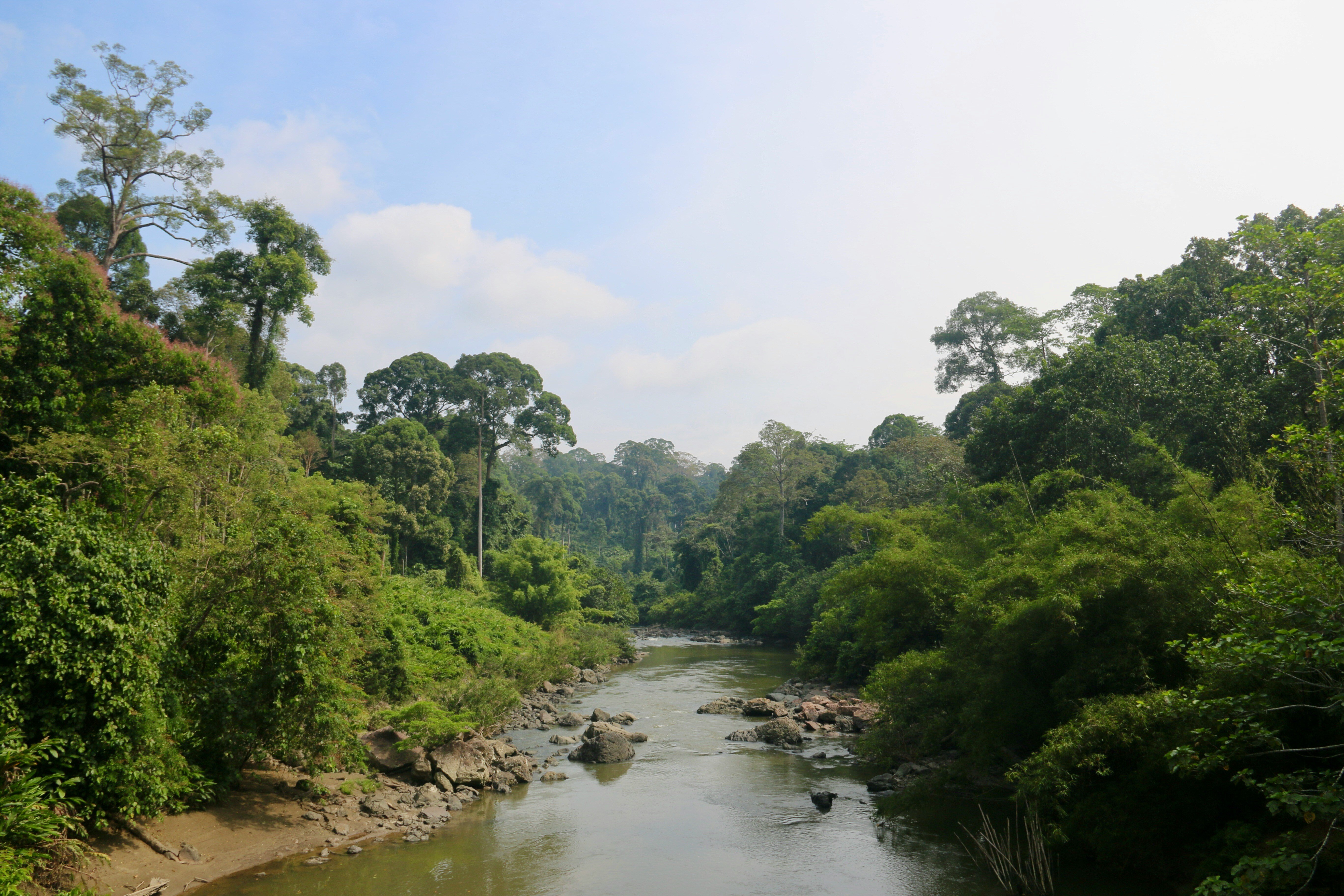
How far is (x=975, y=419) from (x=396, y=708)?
73.1ft

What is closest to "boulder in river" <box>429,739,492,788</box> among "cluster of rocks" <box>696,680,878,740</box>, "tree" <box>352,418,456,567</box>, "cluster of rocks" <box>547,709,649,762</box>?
"cluster of rocks" <box>547,709,649,762</box>

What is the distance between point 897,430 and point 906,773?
39815 mm

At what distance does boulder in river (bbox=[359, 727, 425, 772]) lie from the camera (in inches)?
581

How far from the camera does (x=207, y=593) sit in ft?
36.8

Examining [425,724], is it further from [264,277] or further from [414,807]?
[264,277]

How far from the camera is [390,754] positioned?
48.8ft

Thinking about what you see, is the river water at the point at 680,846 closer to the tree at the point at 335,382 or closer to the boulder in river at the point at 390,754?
the boulder in river at the point at 390,754

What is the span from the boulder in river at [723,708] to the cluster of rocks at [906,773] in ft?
24.5

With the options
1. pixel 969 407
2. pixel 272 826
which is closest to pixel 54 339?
pixel 272 826

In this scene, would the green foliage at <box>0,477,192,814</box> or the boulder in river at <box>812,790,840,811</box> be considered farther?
the boulder in river at <box>812,790,840,811</box>

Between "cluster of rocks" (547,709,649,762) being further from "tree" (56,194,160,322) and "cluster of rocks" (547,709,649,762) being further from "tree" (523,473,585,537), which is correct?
"tree" (523,473,585,537)

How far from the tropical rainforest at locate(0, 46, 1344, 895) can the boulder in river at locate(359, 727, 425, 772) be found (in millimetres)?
607

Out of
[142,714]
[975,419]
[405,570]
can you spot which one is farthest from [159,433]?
[975,419]

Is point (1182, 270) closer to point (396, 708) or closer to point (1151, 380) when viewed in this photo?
point (1151, 380)
